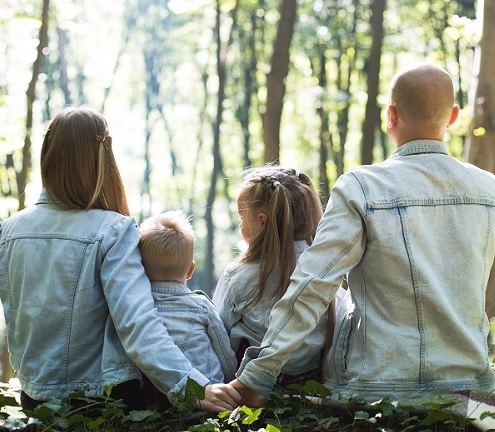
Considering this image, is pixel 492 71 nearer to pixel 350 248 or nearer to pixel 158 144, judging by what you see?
pixel 350 248

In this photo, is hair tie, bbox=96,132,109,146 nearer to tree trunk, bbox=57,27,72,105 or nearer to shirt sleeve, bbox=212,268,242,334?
shirt sleeve, bbox=212,268,242,334

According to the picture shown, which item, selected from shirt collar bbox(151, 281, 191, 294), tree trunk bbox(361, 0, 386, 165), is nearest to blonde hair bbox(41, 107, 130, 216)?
shirt collar bbox(151, 281, 191, 294)

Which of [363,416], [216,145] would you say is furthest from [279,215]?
[216,145]

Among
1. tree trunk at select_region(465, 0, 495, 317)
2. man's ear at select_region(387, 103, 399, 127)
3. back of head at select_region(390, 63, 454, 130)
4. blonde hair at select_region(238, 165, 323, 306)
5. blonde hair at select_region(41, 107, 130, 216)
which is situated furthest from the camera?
tree trunk at select_region(465, 0, 495, 317)

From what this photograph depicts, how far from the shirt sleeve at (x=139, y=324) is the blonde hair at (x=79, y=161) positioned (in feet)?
0.85

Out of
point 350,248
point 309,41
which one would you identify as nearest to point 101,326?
point 350,248

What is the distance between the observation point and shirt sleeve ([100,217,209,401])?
133 inches

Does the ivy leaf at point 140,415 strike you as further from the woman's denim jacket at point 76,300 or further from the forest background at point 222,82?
the forest background at point 222,82

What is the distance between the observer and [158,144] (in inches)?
1350

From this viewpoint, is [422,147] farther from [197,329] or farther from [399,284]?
[197,329]

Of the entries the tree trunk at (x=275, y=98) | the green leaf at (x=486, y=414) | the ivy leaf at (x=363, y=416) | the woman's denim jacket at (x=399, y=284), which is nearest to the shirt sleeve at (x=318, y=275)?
the woman's denim jacket at (x=399, y=284)

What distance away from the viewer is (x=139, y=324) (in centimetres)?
339

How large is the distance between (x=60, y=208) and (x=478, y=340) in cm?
212

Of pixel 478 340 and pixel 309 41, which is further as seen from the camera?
pixel 309 41
